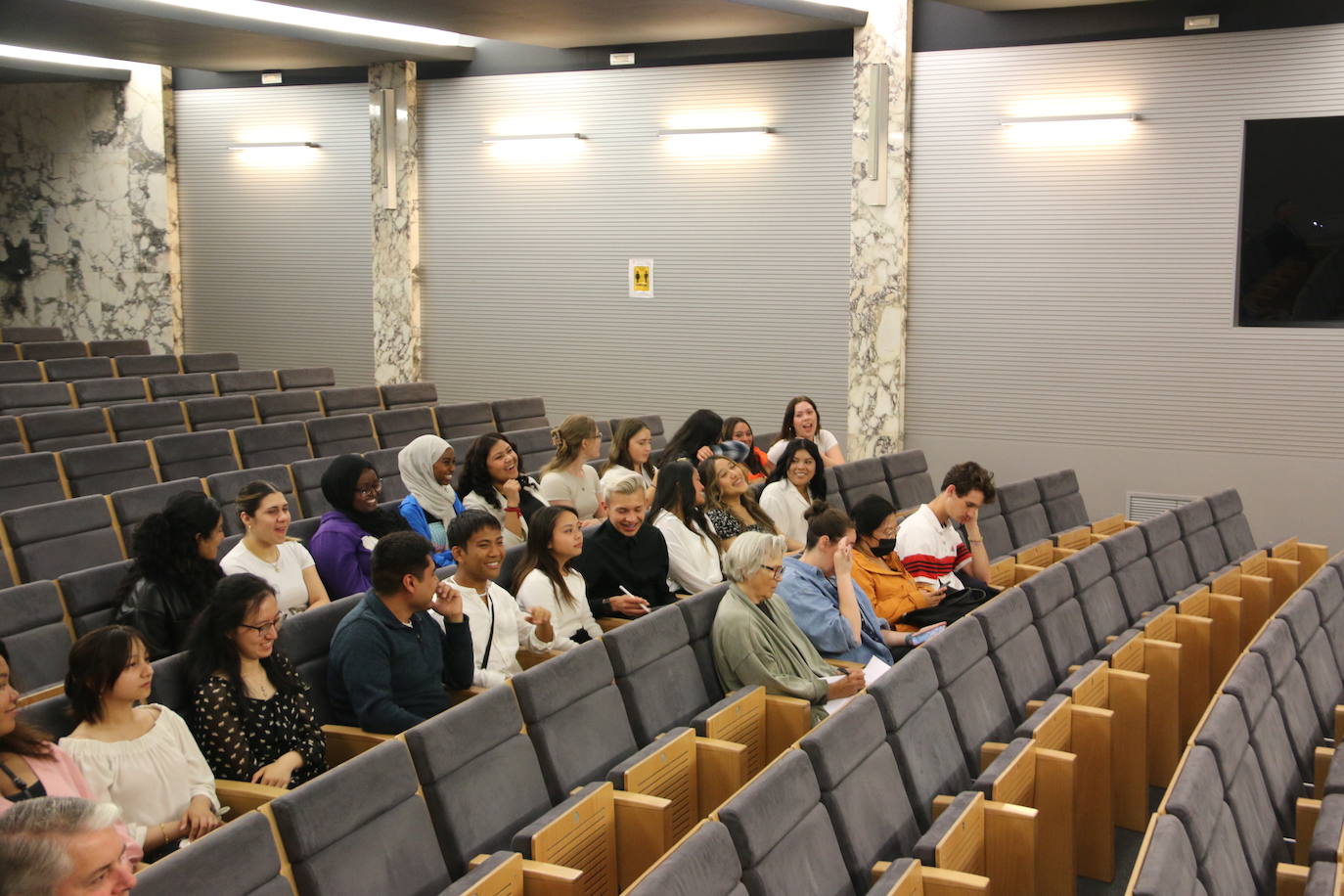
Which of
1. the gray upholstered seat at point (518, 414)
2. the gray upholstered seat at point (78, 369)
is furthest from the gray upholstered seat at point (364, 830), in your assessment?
the gray upholstered seat at point (78, 369)

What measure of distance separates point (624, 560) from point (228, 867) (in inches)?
107

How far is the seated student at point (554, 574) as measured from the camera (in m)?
4.39

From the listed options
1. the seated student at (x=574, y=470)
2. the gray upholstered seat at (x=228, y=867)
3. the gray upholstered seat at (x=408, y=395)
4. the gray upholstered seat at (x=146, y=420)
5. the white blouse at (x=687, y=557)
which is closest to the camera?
the gray upholstered seat at (x=228, y=867)

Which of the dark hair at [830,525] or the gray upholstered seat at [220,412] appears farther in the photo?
the gray upholstered seat at [220,412]

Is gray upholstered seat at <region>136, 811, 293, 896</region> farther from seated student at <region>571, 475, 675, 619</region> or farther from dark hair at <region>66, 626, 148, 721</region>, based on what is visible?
seated student at <region>571, 475, 675, 619</region>

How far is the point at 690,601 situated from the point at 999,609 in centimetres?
106

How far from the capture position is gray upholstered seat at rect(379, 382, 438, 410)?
30.6 feet

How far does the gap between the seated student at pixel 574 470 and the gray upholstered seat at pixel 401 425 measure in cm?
204

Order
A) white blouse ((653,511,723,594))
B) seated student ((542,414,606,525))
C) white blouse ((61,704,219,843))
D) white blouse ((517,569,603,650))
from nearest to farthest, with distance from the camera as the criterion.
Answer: white blouse ((61,704,219,843))
white blouse ((517,569,603,650))
white blouse ((653,511,723,594))
seated student ((542,414,606,525))

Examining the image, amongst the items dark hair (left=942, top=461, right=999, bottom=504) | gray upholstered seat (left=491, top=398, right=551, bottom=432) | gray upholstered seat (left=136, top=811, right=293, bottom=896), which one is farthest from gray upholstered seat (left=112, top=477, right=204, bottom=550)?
gray upholstered seat (left=491, top=398, right=551, bottom=432)

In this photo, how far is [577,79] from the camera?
404 inches

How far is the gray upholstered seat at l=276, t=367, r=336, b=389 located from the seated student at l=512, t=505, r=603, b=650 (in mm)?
5848

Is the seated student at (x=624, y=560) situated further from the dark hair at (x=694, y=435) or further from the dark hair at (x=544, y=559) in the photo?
the dark hair at (x=694, y=435)

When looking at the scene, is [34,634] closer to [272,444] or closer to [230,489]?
[230,489]
